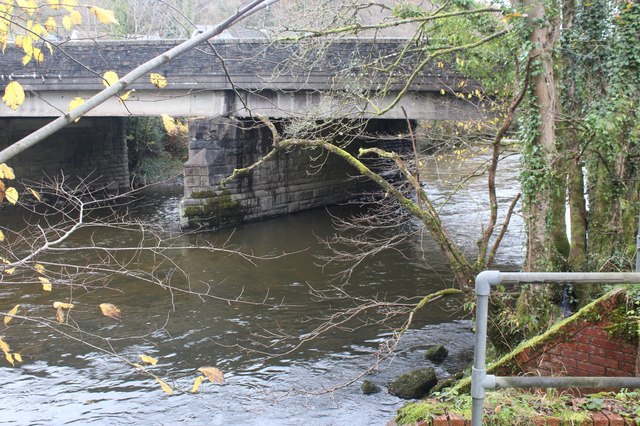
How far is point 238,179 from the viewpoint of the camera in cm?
2045

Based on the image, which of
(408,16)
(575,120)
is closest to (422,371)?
(575,120)

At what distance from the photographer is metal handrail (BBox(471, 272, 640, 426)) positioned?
8.45ft

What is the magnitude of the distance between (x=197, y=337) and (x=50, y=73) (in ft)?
39.9

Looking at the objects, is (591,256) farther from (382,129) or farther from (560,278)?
(382,129)

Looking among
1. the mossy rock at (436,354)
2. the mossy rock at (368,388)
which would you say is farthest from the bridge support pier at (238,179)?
the mossy rock at (368,388)

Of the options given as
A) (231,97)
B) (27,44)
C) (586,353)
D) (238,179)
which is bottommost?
(586,353)

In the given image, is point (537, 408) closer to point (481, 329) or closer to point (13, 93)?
point (481, 329)

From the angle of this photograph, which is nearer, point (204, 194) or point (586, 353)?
point (586, 353)

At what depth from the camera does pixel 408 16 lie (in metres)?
10.9

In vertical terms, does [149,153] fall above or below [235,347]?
above

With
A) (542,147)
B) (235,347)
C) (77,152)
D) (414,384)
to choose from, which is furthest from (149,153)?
(542,147)

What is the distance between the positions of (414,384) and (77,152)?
21.6m

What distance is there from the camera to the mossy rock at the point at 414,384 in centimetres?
877

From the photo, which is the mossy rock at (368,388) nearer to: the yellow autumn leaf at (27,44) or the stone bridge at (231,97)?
the yellow autumn leaf at (27,44)
